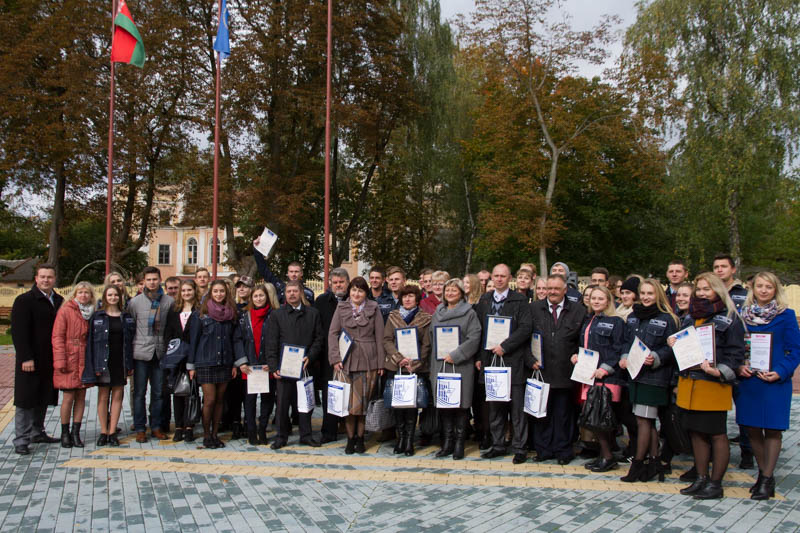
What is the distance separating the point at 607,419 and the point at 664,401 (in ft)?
1.83

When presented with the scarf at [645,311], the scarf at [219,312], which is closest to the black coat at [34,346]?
the scarf at [219,312]

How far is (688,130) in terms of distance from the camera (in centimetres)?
2539

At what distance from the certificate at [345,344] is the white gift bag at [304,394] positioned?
0.51 m

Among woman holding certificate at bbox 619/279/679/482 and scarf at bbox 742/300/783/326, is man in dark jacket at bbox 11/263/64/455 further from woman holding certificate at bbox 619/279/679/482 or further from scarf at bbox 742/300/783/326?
scarf at bbox 742/300/783/326

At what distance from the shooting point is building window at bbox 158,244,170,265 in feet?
205

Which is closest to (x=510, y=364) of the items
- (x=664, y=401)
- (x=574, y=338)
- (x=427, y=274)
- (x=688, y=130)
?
(x=574, y=338)

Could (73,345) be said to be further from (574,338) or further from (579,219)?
(579,219)

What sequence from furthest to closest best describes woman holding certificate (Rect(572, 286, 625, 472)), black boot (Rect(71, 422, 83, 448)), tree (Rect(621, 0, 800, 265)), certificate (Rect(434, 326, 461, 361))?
tree (Rect(621, 0, 800, 265)) → black boot (Rect(71, 422, 83, 448)) → certificate (Rect(434, 326, 461, 361)) → woman holding certificate (Rect(572, 286, 625, 472))

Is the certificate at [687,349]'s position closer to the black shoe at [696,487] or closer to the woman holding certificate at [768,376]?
the woman holding certificate at [768,376]

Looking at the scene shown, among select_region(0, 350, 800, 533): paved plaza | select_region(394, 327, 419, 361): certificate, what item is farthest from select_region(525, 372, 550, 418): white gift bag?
select_region(394, 327, 419, 361): certificate

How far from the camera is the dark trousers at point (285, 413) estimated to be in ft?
23.7

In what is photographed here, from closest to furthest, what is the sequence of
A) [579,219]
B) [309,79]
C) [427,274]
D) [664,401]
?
[664,401] < [427,274] < [309,79] < [579,219]

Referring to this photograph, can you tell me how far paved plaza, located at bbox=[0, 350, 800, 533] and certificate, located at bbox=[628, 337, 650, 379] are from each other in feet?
3.59

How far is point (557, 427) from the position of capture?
671cm
